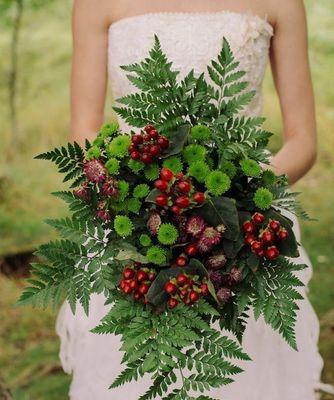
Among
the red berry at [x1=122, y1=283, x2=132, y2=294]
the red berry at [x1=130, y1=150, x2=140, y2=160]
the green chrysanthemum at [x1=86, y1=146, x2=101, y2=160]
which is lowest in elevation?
the red berry at [x1=122, y1=283, x2=132, y2=294]

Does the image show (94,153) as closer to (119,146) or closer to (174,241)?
(119,146)

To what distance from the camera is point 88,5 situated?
2.46 m

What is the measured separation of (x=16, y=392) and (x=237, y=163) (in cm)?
279

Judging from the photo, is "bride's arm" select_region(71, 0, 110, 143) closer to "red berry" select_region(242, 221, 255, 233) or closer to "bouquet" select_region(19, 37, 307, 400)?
"bouquet" select_region(19, 37, 307, 400)

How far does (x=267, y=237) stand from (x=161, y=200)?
0.76 ft

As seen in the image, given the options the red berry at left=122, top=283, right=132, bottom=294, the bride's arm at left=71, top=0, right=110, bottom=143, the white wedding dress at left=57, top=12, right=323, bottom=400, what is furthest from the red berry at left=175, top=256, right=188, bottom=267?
the bride's arm at left=71, top=0, right=110, bottom=143

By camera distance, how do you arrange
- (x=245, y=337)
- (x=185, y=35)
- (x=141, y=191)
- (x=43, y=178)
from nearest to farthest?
(x=141, y=191)
(x=245, y=337)
(x=185, y=35)
(x=43, y=178)

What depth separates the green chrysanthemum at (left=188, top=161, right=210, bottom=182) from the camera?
55.0 inches

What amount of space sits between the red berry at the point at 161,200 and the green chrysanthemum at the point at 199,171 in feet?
0.35

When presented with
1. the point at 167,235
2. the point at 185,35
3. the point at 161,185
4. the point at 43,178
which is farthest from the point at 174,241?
the point at 43,178

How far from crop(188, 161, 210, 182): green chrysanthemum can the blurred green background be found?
7.43ft

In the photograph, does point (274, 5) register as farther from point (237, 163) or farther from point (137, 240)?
point (137, 240)

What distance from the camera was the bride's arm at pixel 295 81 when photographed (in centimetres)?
252

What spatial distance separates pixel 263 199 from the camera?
1.42 m
